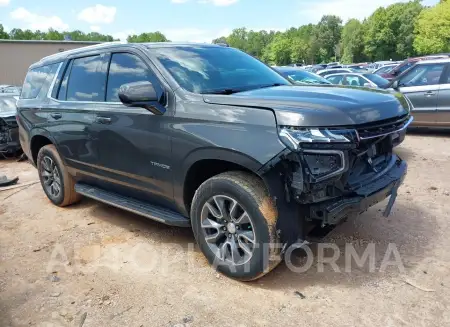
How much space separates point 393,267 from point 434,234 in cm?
88

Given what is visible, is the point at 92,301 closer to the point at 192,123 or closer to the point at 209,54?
the point at 192,123

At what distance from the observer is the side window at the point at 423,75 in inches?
340

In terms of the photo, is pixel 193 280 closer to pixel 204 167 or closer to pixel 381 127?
pixel 204 167

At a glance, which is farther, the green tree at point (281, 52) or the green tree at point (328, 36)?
the green tree at point (281, 52)

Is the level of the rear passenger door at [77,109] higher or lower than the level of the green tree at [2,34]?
lower

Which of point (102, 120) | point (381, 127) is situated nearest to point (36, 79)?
point (102, 120)

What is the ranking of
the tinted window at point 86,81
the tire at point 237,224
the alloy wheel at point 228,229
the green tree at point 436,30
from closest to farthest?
the tire at point 237,224
the alloy wheel at point 228,229
the tinted window at point 86,81
the green tree at point 436,30

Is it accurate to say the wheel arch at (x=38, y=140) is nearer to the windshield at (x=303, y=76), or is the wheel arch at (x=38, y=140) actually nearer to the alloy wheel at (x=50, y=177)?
the alloy wheel at (x=50, y=177)

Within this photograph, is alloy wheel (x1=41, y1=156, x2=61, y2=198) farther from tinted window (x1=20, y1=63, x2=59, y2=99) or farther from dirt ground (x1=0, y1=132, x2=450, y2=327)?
tinted window (x1=20, y1=63, x2=59, y2=99)

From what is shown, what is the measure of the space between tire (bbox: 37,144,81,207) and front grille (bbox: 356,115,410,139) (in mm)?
3698

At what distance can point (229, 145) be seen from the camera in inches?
120

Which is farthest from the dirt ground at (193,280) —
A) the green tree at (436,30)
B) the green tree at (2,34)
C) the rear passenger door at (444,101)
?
the green tree at (2,34)

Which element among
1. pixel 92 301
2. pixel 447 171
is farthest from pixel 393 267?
pixel 447 171

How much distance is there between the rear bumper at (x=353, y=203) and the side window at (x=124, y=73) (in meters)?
1.84
